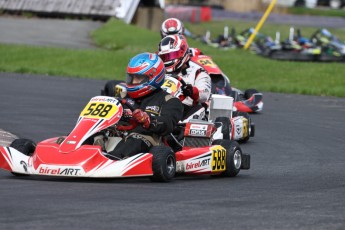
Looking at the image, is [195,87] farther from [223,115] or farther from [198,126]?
[198,126]

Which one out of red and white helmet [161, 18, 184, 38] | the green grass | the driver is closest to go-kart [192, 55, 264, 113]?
the driver

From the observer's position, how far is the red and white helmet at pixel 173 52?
1197cm

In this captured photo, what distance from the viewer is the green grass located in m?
22.2

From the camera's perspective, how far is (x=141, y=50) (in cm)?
2656

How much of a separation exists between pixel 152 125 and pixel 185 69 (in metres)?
3.28

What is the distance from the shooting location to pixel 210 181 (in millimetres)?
9086

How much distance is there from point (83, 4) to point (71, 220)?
26333 mm

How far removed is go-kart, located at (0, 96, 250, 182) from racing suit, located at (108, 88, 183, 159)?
0.11 m

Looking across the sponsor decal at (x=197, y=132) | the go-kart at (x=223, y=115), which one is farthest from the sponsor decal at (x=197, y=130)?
the go-kart at (x=223, y=115)

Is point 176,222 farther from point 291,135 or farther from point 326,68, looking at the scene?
point 326,68

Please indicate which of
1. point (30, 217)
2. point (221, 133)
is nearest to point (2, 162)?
point (30, 217)

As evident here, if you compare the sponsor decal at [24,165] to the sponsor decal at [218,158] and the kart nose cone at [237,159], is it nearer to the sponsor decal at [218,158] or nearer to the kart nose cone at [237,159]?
the sponsor decal at [218,158]

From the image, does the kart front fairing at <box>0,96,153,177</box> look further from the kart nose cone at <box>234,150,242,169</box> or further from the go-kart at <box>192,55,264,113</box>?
the go-kart at <box>192,55,264,113</box>

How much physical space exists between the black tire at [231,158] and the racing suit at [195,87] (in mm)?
1893
